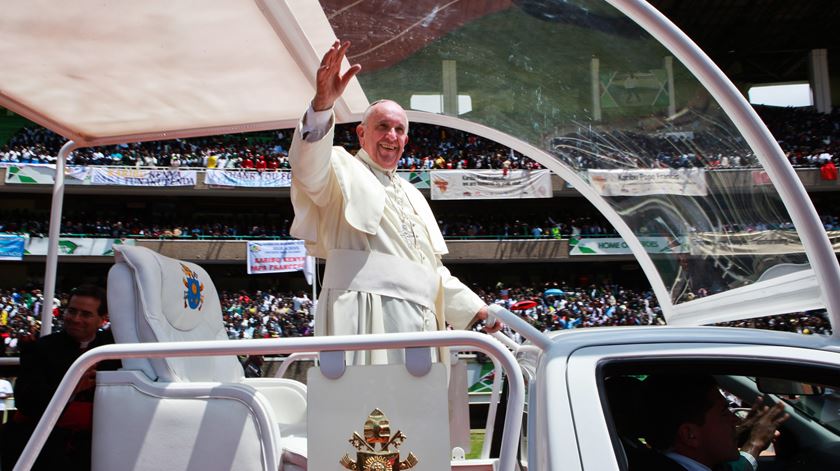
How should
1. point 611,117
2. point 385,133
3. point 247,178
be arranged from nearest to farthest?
point 385,133
point 611,117
point 247,178

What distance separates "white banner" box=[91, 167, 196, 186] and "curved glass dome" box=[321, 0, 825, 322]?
2561cm

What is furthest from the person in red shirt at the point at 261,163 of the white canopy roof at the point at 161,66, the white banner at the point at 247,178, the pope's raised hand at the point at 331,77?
the pope's raised hand at the point at 331,77

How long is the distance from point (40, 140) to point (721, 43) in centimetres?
2856

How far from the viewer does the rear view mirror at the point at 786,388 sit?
5.59 ft

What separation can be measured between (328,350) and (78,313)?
213cm

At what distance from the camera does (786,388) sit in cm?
175

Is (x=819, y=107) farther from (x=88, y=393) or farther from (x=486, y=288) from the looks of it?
(x=88, y=393)

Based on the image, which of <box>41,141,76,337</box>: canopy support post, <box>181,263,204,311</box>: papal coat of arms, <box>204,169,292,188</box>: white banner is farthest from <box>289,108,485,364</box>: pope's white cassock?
<box>204,169,292,188</box>: white banner

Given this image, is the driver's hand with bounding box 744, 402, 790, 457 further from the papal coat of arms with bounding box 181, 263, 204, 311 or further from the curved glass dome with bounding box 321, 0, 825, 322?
the papal coat of arms with bounding box 181, 263, 204, 311

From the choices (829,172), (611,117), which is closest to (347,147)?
(829,172)

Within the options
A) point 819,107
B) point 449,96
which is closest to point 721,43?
point 819,107

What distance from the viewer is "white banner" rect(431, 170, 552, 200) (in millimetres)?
28141

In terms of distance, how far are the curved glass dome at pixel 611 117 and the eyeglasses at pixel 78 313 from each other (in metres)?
1.65

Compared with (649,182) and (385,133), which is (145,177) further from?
(649,182)
